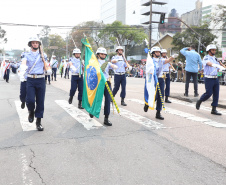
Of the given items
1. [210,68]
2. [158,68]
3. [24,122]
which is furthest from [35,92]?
[210,68]

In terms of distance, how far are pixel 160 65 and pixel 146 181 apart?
14.2ft

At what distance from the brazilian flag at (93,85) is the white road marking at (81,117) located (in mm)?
273

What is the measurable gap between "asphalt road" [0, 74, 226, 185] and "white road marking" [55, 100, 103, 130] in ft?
0.08

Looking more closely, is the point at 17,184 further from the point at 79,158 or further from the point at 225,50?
the point at 225,50

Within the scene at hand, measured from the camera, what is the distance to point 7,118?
6.83m

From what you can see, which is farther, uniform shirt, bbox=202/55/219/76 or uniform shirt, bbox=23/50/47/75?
uniform shirt, bbox=202/55/219/76

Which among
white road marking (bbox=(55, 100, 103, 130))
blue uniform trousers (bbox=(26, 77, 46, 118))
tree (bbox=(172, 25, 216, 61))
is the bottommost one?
white road marking (bbox=(55, 100, 103, 130))

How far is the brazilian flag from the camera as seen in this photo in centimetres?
598

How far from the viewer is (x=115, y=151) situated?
4277 millimetres

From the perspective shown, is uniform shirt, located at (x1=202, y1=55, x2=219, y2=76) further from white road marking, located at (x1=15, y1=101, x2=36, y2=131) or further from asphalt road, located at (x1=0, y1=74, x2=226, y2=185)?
white road marking, located at (x1=15, y1=101, x2=36, y2=131)

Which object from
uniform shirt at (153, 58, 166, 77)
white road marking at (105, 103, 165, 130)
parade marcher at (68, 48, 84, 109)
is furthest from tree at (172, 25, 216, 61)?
white road marking at (105, 103, 165, 130)

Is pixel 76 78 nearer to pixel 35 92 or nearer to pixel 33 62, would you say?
pixel 35 92

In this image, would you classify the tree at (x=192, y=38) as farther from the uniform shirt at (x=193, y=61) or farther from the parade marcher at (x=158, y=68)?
the parade marcher at (x=158, y=68)

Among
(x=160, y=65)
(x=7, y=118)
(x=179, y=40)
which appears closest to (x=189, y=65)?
(x=160, y=65)
